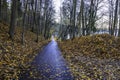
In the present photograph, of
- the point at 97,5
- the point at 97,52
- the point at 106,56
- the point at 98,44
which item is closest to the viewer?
the point at 106,56

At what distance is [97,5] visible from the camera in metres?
35.6

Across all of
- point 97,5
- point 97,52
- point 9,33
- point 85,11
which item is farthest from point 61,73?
point 85,11

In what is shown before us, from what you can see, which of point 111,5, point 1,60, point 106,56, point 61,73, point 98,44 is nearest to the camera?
point 61,73

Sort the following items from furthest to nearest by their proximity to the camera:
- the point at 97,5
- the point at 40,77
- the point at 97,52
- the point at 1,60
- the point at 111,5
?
the point at 111,5, the point at 97,5, the point at 97,52, the point at 1,60, the point at 40,77

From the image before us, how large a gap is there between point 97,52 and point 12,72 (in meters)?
8.99

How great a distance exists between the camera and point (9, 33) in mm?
18781

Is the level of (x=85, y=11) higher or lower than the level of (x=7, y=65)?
higher

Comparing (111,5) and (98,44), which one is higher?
(111,5)

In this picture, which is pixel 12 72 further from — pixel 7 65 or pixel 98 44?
pixel 98 44

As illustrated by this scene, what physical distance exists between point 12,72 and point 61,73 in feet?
7.93

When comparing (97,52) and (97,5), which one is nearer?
(97,52)

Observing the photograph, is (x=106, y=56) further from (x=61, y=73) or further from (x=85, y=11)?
(x=85, y=11)

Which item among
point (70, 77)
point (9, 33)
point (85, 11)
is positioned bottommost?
point (70, 77)

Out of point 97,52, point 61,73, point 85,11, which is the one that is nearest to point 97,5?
point 85,11
